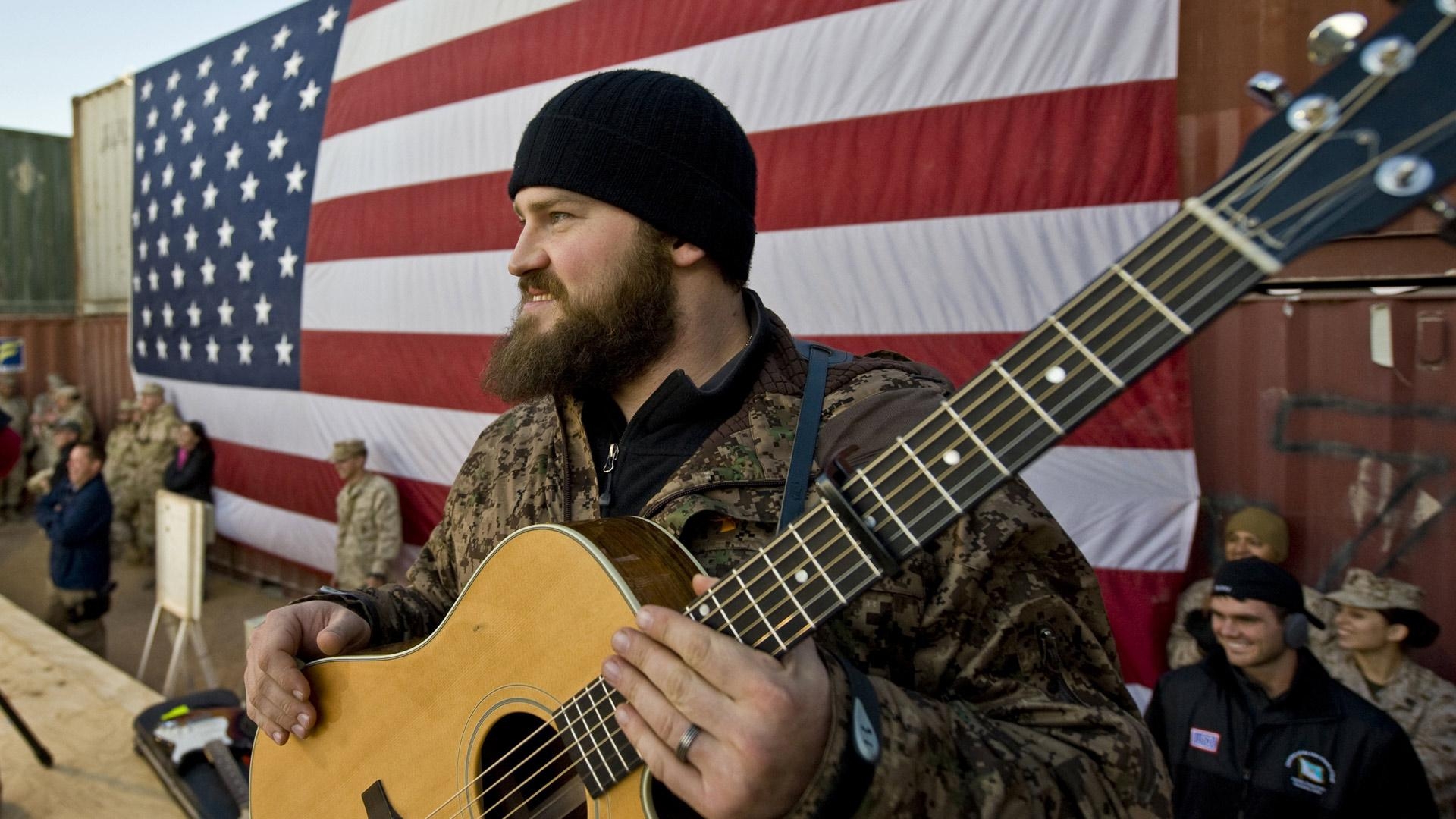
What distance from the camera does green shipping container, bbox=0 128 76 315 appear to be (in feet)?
37.0

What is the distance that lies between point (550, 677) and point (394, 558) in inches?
188

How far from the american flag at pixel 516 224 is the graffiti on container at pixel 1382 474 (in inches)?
18.7

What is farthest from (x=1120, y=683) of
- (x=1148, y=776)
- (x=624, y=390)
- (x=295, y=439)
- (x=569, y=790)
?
(x=295, y=439)

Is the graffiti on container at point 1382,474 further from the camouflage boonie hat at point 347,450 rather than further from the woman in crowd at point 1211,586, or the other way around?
the camouflage boonie hat at point 347,450

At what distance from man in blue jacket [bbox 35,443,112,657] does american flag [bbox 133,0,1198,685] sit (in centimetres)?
112

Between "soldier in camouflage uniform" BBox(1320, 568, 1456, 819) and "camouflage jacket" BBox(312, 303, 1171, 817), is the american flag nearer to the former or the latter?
"soldier in camouflage uniform" BBox(1320, 568, 1456, 819)

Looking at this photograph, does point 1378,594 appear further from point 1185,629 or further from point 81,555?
point 81,555

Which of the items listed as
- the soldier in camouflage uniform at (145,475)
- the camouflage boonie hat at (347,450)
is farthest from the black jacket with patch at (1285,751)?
the soldier in camouflage uniform at (145,475)

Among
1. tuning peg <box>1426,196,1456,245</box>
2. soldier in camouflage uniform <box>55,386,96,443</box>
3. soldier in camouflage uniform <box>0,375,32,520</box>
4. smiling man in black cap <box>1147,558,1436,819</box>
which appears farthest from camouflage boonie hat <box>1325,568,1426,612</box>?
soldier in camouflage uniform <box>0,375,32,520</box>

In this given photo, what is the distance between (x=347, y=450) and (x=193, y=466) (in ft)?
8.57

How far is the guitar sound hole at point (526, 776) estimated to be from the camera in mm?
1023

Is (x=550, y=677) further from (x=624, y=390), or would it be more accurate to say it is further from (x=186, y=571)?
(x=186, y=571)

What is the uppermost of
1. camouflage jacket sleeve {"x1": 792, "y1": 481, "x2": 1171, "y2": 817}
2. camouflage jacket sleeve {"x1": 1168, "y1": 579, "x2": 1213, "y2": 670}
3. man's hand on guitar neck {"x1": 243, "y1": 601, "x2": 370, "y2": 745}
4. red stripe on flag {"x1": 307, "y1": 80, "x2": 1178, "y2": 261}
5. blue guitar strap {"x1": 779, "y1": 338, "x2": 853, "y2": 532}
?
red stripe on flag {"x1": 307, "y1": 80, "x2": 1178, "y2": 261}

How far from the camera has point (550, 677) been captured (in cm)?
104
